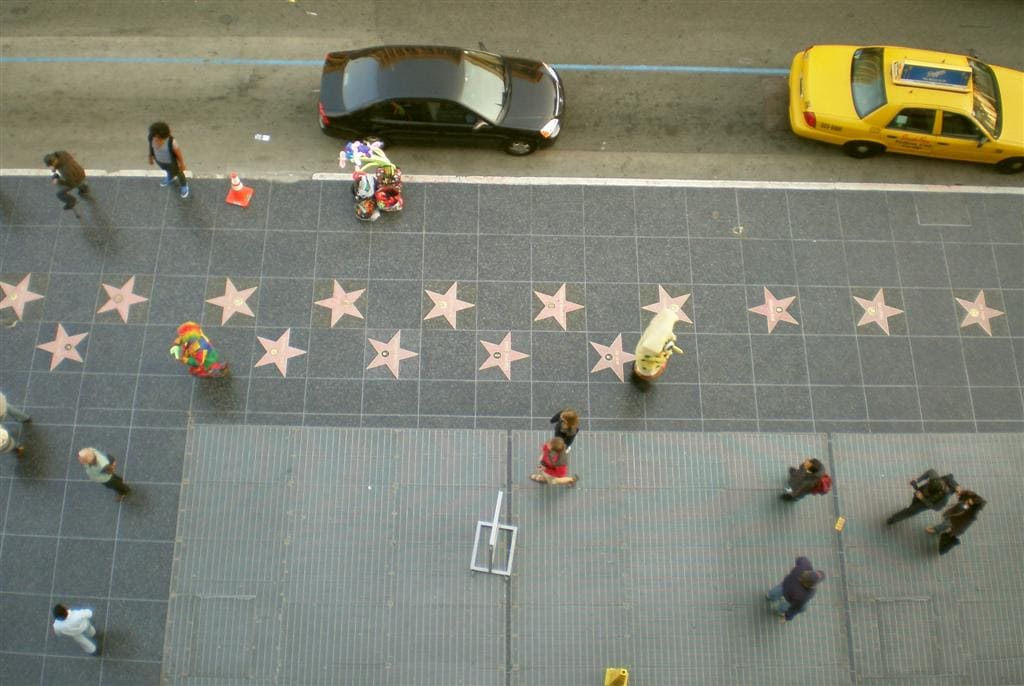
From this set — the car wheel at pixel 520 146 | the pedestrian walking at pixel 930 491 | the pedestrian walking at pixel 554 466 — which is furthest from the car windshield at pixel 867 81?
the pedestrian walking at pixel 554 466

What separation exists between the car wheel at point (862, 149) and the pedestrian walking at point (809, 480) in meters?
7.16

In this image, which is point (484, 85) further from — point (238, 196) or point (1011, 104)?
point (1011, 104)

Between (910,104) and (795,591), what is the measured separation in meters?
9.30

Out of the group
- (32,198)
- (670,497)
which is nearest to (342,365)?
(670,497)

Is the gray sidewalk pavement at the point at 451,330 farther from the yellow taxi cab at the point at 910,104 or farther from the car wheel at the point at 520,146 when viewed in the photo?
the yellow taxi cab at the point at 910,104

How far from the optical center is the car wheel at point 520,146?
46.0 ft

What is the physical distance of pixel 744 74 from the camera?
1523cm

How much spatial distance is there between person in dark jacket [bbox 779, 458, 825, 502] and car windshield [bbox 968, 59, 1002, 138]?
8066 mm

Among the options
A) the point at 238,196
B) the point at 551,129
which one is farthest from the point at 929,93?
the point at 238,196

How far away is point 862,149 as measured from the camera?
1428cm

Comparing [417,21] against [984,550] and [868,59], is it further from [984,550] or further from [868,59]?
[984,550]

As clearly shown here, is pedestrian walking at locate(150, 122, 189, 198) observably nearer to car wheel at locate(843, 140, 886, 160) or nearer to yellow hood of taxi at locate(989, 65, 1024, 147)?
car wheel at locate(843, 140, 886, 160)

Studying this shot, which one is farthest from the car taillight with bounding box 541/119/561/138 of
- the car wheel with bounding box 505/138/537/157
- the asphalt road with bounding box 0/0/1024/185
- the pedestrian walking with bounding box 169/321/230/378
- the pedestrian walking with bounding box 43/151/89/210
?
the pedestrian walking with bounding box 43/151/89/210

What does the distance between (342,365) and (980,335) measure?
11.1 metres
